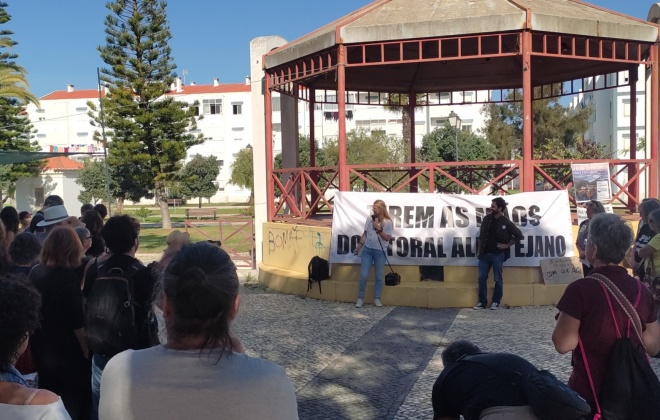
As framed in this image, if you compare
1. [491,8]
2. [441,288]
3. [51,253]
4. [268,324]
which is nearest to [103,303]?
[51,253]

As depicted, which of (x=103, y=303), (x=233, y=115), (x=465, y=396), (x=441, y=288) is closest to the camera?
(x=465, y=396)

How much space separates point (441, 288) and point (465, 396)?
7.35m

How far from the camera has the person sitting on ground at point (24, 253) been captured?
15.2 feet

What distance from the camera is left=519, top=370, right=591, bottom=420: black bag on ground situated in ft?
8.88

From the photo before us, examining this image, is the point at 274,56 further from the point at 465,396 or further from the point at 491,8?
the point at 465,396

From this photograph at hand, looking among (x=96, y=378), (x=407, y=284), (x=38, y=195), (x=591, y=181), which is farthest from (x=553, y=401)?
(x=38, y=195)

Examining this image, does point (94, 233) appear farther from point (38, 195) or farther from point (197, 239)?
point (38, 195)

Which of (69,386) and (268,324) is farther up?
(69,386)

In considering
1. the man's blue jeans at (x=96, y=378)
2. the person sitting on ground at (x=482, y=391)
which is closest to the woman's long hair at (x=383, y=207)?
the man's blue jeans at (x=96, y=378)

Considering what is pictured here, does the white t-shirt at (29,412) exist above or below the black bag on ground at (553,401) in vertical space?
above

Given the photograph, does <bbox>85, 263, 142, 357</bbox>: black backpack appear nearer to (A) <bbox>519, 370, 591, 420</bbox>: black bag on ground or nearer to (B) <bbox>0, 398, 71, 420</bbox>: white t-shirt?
(B) <bbox>0, 398, 71, 420</bbox>: white t-shirt

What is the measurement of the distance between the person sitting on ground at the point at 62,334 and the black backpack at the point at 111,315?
13 cm

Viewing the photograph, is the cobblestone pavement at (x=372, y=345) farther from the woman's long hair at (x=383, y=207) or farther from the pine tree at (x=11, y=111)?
the pine tree at (x=11, y=111)

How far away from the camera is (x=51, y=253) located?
13.1ft
